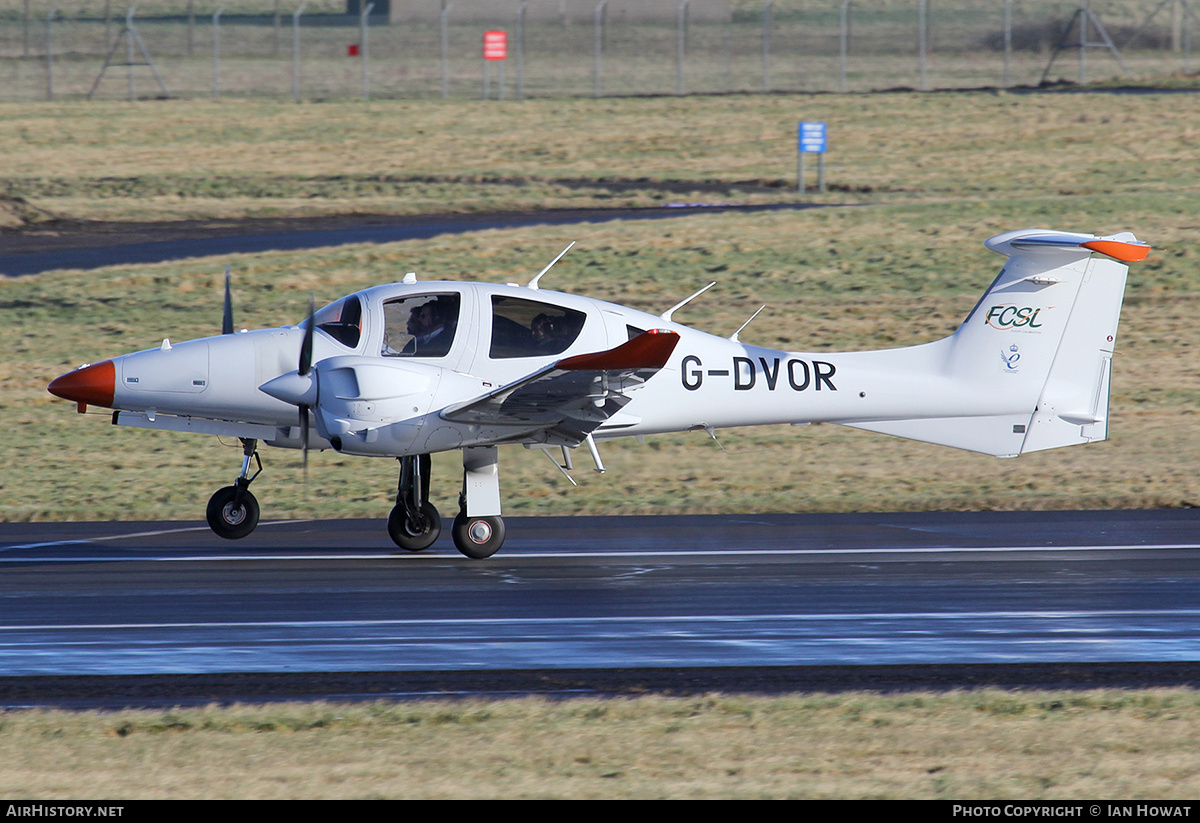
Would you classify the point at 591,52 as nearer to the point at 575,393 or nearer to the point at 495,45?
the point at 495,45

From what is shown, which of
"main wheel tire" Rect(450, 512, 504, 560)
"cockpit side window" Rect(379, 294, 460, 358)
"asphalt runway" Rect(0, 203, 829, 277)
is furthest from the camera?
"asphalt runway" Rect(0, 203, 829, 277)

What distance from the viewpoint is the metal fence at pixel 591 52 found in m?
60.1

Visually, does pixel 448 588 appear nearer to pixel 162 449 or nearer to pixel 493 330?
pixel 493 330

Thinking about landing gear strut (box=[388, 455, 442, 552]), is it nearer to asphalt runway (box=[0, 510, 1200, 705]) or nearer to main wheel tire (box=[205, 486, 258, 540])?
asphalt runway (box=[0, 510, 1200, 705])

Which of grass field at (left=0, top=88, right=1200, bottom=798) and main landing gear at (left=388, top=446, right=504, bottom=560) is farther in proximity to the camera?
main landing gear at (left=388, top=446, right=504, bottom=560)

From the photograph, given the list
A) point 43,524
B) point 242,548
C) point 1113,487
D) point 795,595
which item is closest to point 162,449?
point 43,524

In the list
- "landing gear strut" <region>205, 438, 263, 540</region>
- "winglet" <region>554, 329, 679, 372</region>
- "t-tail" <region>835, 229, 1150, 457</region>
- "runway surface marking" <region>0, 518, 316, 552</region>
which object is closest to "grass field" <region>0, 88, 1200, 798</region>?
"runway surface marking" <region>0, 518, 316, 552</region>

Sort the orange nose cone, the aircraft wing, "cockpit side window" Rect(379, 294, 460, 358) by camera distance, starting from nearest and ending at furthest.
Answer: the aircraft wing < the orange nose cone < "cockpit side window" Rect(379, 294, 460, 358)

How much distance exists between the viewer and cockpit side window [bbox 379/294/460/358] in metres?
13.7

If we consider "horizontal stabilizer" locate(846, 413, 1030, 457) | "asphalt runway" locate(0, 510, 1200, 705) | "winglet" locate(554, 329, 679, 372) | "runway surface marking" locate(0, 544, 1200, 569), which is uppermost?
"winglet" locate(554, 329, 679, 372)

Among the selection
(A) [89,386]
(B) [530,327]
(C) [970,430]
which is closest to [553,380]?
(B) [530,327]

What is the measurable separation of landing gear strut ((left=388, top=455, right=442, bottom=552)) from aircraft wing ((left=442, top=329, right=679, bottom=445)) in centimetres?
114

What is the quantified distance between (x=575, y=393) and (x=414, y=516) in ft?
7.40

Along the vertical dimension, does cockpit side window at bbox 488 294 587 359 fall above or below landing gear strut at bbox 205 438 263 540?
above
